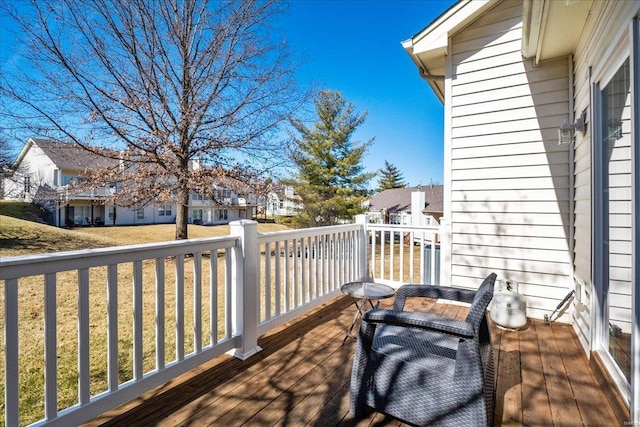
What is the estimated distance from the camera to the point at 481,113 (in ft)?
12.4

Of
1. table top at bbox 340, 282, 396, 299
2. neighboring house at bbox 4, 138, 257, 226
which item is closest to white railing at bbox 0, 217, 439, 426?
table top at bbox 340, 282, 396, 299

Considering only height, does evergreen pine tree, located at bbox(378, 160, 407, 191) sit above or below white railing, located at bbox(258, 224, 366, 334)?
above

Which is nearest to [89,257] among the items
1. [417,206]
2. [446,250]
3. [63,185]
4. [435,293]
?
[435,293]

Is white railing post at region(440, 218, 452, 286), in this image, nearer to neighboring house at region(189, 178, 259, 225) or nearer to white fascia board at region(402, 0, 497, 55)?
white fascia board at region(402, 0, 497, 55)

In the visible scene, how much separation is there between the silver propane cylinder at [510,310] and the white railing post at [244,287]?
2.44 m

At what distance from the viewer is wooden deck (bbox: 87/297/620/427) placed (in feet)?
6.01

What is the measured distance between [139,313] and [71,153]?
7546mm

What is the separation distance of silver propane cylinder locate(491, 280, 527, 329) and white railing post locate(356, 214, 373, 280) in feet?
5.86

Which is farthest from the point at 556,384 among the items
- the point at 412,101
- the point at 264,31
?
the point at 412,101

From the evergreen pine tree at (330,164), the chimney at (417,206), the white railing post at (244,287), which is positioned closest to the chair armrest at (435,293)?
the white railing post at (244,287)

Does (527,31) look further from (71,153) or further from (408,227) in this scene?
(71,153)

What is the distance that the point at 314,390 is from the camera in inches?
83.3

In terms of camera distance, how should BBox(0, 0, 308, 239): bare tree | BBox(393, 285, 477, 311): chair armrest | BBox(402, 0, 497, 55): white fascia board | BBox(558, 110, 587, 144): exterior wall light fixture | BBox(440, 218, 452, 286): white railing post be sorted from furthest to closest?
BBox(0, 0, 308, 239): bare tree, BBox(440, 218, 452, 286): white railing post, BBox(402, 0, 497, 55): white fascia board, BBox(558, 110, 587, 144): exterior wall light fixture, BBox(393, 285, 477, 311): chair armrest

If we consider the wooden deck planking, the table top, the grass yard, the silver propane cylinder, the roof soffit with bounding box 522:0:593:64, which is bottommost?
the grass yard
